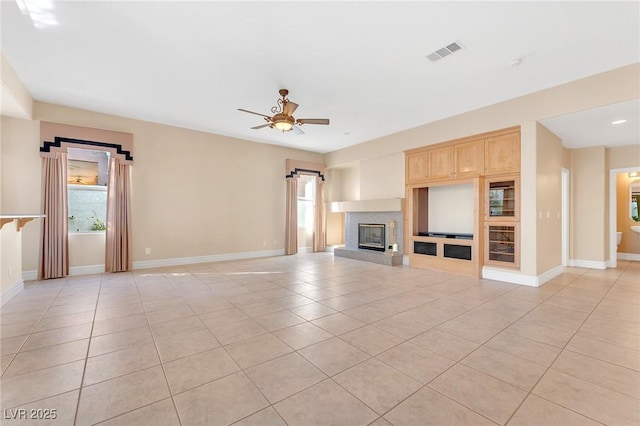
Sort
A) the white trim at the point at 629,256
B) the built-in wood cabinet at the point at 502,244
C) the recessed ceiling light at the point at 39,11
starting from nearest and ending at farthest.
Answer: the recessed ceiling light at the point at 39,11, the built-in wood cabinet at the point at 502,244, the white trim at the point at 629,256

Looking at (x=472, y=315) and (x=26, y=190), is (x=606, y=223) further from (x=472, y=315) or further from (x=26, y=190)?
(x=26, y=190)

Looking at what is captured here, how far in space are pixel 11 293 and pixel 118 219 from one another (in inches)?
77.0

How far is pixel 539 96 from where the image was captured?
4336mm

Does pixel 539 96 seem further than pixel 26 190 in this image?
No

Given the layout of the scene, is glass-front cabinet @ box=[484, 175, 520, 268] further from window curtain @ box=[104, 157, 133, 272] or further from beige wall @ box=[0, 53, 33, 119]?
beige wall @ box=[0, 53, 33, 119]

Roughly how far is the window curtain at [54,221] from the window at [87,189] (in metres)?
0.29

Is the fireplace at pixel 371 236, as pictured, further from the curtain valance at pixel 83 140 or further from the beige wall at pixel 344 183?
the curtain valance at pixel 83 140

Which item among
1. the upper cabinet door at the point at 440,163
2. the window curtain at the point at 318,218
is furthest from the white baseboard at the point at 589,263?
the window curtain at the point at 318,218

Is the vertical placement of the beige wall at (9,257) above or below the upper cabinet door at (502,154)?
below

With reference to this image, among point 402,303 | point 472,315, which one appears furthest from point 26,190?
point 472,315

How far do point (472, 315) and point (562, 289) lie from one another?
7.52 feet

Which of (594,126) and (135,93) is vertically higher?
(135,93)

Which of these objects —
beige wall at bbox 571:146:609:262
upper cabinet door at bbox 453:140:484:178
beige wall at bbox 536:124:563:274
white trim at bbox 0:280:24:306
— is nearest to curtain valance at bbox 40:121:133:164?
white trim at bbox 0:280:24:306

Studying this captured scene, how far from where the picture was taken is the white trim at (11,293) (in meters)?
3.57
